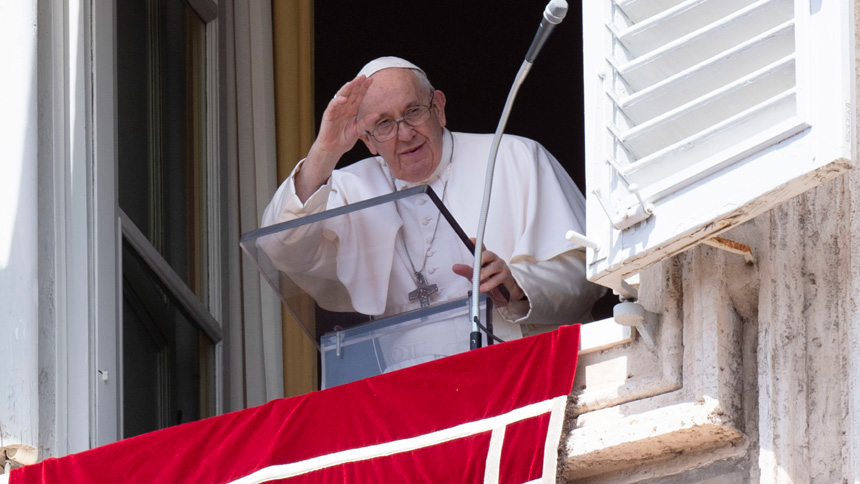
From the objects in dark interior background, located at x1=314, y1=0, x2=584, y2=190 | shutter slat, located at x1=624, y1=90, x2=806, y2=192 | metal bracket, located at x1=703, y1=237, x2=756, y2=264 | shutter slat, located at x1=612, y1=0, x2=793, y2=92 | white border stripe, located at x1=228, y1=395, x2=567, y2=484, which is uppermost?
dark interior background, located at x1=314, y1=0, x2=584, y2=190

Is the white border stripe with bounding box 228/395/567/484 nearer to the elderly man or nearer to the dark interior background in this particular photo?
the elderly man

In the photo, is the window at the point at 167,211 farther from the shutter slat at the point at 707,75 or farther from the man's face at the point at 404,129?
the shutter slat at the point at 707,75

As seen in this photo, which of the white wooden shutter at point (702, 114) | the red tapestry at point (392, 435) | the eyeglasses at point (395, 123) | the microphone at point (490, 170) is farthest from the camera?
the eyeglasses at point (395, 123)

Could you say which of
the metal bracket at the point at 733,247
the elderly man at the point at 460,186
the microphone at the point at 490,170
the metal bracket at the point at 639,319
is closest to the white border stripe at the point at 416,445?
the metal bracket at the point at 639,319

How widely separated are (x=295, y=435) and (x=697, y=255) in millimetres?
971

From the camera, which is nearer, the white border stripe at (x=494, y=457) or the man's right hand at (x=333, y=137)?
the white border stripe at (x=494, y=457)

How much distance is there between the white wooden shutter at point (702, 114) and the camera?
10.7 feet

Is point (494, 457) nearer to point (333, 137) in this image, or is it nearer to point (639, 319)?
point (639, 319)

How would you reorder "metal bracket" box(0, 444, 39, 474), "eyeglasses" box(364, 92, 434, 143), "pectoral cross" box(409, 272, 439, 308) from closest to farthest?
1. "metal bracket" box(0, 444, 39, 474)
2. "pectoral cross" box(409, 272, 439, 308)
3. "eyeglasses" box(364, 92, 434, 143)

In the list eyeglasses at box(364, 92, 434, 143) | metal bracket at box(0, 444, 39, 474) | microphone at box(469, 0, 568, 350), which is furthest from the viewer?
eyeglasses at box(364, 92, 434, 143)

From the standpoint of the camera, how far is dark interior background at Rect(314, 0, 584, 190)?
26.0 ft

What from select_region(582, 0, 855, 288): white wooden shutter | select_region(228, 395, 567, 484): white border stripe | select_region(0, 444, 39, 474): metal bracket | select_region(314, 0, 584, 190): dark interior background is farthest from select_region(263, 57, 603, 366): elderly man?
select_region(314, 0, 584, 190): dark interior background

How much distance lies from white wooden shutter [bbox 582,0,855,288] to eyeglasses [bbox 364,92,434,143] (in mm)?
1358

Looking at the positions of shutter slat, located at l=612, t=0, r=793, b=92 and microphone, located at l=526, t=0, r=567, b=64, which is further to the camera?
microphone, located at l=526, t=0, r=567, b=64
